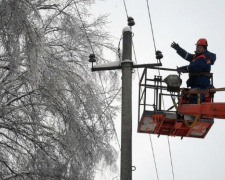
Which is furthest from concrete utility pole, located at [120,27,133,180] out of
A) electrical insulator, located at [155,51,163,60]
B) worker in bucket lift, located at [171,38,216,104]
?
worker in bucket lift, located at [171,38,216,104]

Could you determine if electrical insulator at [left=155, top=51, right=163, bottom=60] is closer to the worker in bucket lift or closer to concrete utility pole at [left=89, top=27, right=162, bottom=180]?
concrete utility pole at [left=89, top=27, right=162, bottom=180]

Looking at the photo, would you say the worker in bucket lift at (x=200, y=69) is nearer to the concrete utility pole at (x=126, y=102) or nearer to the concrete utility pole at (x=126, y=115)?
the concrete utility pole at (x=126, y=102)

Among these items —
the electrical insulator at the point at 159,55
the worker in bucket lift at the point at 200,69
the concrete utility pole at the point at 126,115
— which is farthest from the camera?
the worker in bucket lift at the point at 200,69

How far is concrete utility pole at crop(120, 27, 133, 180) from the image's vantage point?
724cm

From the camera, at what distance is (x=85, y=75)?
11.5 meters

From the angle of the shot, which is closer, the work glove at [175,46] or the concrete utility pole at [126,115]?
the concrete utility pole at [126,115]

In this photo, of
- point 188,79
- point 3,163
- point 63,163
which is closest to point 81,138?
point 63,163

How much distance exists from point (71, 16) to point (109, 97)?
2302mm

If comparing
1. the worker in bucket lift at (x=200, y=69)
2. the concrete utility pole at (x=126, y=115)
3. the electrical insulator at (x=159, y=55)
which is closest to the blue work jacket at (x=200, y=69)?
the worker in bucket lift at (x=200, y=69)

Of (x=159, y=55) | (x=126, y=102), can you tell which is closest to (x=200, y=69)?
(x=159, y=55)

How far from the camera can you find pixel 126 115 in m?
7.53

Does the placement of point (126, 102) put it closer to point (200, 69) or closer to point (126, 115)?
point (126, 115)

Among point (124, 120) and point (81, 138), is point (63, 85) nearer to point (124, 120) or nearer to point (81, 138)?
point (81, 138)

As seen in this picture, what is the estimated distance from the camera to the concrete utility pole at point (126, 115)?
23.7ft
